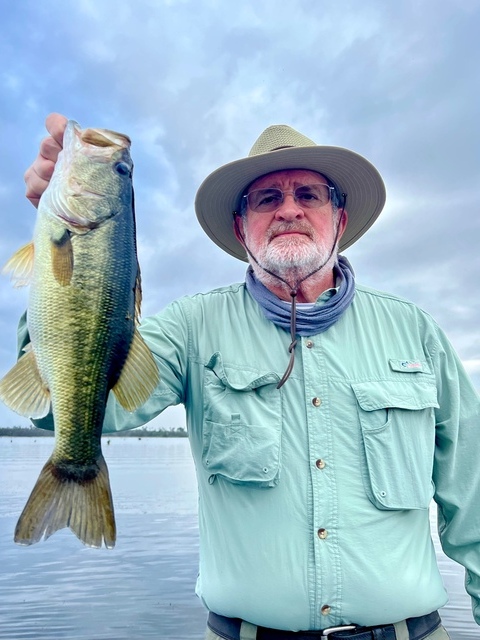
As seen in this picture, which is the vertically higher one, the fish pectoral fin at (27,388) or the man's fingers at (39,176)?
the man's fingers at (39,176)

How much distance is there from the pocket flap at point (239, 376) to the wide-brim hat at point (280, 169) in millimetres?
1183

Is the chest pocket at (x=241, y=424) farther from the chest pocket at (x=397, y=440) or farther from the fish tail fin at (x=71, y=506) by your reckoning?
the fish tail fin at (x=71, y=506)

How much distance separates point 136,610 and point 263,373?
943cm

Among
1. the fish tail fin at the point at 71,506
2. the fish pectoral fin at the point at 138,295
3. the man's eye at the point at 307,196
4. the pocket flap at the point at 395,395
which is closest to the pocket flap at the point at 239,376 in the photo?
the pocket flap at the point at 395,395

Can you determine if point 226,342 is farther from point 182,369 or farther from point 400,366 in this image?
point 400,366

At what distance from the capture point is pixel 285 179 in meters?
3.83

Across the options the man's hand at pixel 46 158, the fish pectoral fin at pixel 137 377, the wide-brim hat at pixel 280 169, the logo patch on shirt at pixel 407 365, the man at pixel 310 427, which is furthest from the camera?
the wide-brim hat at pixel 280 169

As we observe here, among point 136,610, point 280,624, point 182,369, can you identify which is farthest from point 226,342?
point 136,610

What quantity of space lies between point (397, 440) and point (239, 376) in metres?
0.87

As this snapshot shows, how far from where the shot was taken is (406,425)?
3.29 metres

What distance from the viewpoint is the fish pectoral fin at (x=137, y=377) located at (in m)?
2.56

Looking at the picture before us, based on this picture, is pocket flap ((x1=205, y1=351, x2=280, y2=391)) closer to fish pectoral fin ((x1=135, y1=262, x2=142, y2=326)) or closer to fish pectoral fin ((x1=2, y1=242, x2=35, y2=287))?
fish pectoral fin ((x1=135, y1=262, x2=142, y2=326))

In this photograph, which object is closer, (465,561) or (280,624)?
(280,624)

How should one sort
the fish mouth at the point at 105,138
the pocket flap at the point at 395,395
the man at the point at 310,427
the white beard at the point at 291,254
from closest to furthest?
the fish mouth at the point at 105,138 → the man at the point at 310,427 → the pocket flap at the point at 395,395 → the white beard at the point at 291,254
